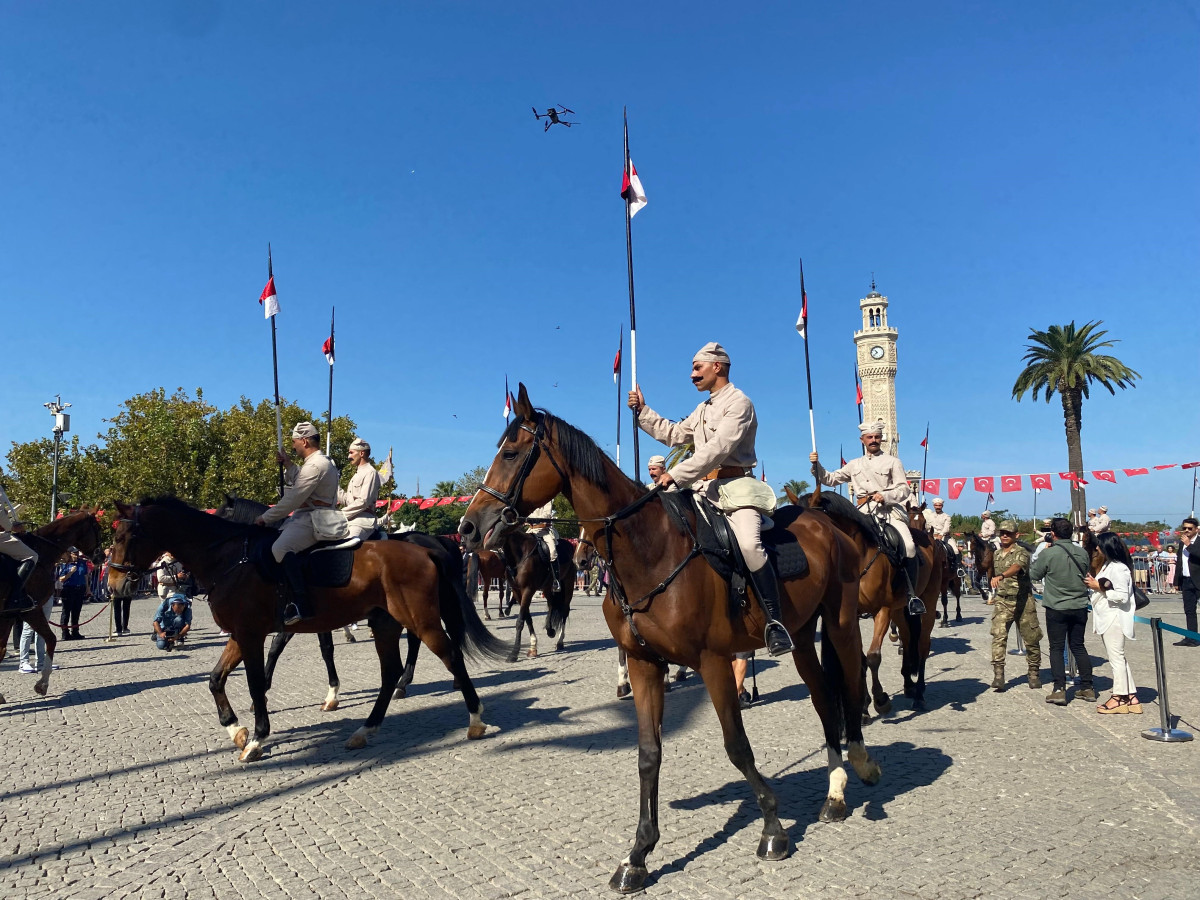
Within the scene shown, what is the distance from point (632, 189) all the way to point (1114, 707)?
25.2 ft

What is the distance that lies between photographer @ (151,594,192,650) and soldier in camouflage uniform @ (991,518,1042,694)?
14206 mm

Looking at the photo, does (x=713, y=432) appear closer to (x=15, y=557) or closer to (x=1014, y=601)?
(x=1014, y=601)

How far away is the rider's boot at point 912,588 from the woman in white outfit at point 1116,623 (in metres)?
1.86

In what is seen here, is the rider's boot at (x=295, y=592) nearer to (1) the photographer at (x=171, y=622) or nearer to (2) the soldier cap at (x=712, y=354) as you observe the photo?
(2) the soldier cap at (x=712, y=354)

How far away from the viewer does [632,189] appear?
9133 millimetres

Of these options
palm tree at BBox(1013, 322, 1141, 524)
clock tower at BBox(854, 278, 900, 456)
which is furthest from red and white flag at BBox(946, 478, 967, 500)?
clock tower at BBox(854, 278, 900, 456)

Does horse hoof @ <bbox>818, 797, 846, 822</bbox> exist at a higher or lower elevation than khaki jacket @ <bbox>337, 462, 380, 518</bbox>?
lower

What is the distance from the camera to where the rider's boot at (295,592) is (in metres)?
7.68

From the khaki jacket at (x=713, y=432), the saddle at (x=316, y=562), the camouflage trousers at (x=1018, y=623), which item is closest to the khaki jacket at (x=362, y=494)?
the saddle at (x=316, y=562)

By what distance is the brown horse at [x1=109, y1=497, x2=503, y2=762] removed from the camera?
7602 mm

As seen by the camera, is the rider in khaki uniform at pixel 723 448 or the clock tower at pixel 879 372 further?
the clock tower at pixel 879 372

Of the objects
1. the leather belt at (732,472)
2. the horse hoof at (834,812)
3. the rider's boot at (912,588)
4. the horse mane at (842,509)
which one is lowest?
the horse hoof at (834,812)

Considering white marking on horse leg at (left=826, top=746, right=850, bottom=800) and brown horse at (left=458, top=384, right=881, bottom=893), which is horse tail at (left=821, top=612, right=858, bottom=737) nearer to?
white marking on horse leg at (left=826, top=746, right=850, bottom=800)

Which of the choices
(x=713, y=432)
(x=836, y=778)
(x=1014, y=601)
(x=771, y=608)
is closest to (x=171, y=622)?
(x=713, y=432)
